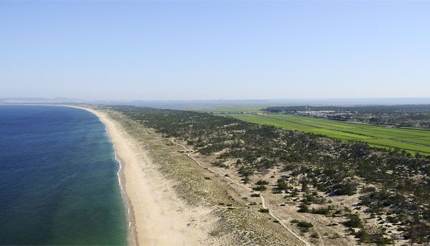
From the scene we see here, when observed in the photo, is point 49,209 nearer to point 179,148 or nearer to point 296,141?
point 179,148

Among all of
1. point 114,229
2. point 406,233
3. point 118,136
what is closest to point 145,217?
point 114,229

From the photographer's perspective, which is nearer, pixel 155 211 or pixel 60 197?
pixel 155 211

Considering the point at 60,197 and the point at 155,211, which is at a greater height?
the point at 60,197

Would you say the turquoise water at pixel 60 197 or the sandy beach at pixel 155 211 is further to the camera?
the turquoise water at pixel 60 197
